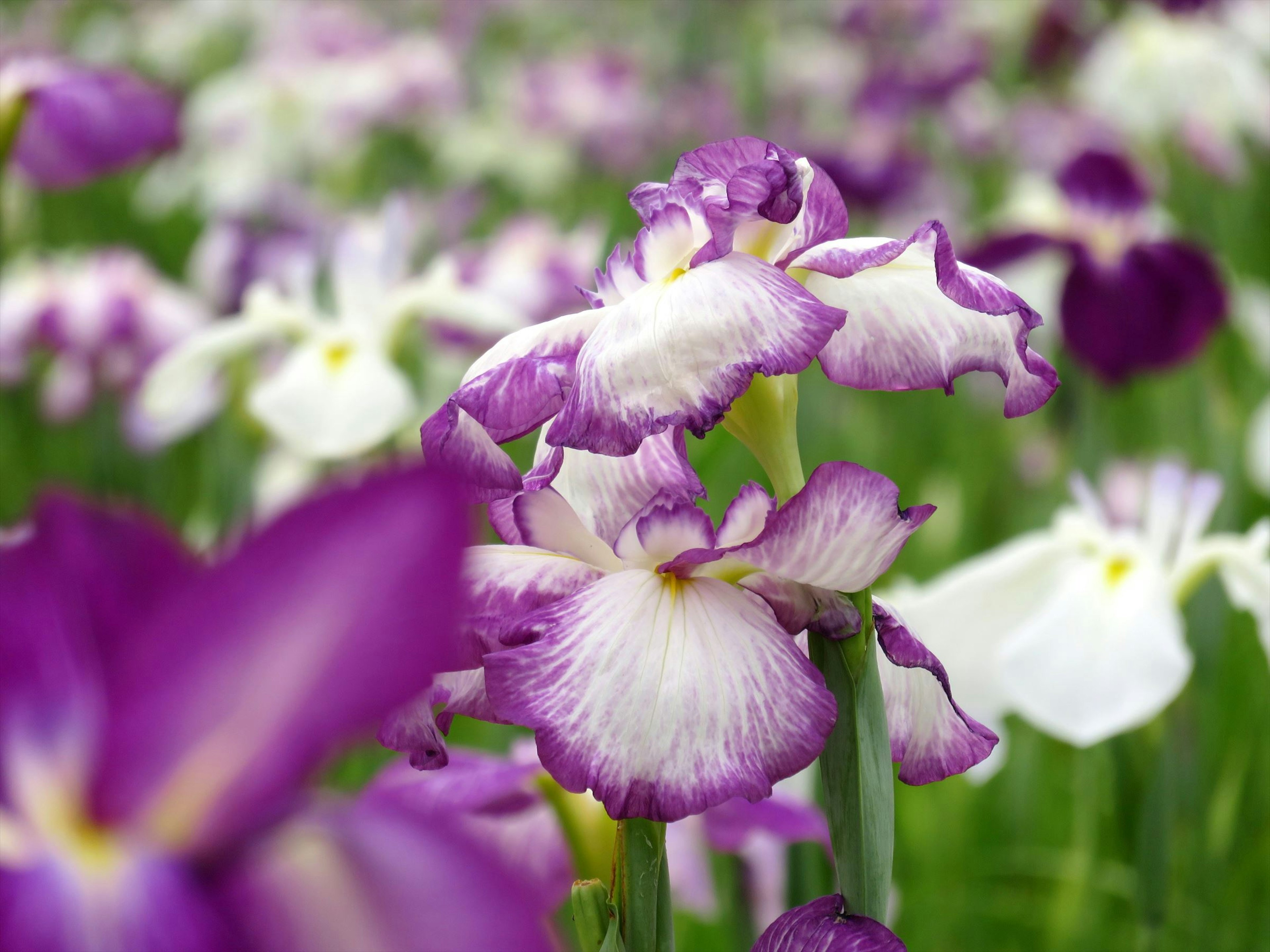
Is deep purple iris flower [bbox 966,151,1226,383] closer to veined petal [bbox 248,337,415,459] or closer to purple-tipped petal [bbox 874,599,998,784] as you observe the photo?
veined petal [bbox 248,337,415,459]

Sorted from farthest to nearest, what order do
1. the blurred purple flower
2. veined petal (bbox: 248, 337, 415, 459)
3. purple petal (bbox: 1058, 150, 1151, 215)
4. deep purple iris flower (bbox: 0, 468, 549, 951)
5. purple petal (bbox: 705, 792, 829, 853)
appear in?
the blurred purple flower < purple petal (bbox: 1058, 150, 1151, 215) < veined petal (bbox: 248, 337, 415, 459) < purple petal (bbox: 705, 792, 829, 853) < deep purple iris flower (bbox: 0, 468, 549, 951)

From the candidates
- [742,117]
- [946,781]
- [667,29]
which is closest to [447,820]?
[946,781]

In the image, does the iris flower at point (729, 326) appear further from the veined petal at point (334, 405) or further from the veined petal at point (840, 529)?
the veined petal at point (334, 405)

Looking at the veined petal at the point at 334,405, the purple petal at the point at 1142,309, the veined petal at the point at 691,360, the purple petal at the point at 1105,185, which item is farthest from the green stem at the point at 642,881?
the purple petal at the point at 1105,185

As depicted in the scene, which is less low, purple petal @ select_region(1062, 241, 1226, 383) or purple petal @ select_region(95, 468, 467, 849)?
purple petal @ select_region(95, 468, 467, 849)

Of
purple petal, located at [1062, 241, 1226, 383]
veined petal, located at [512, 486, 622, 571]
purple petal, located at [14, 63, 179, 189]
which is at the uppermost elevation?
veined petal, located at [512, 486, 622, 571]

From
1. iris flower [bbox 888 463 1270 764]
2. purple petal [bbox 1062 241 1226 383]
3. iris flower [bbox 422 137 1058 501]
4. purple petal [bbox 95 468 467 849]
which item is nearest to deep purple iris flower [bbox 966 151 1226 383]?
purple petal [bbox 1062 241 1226 383]
